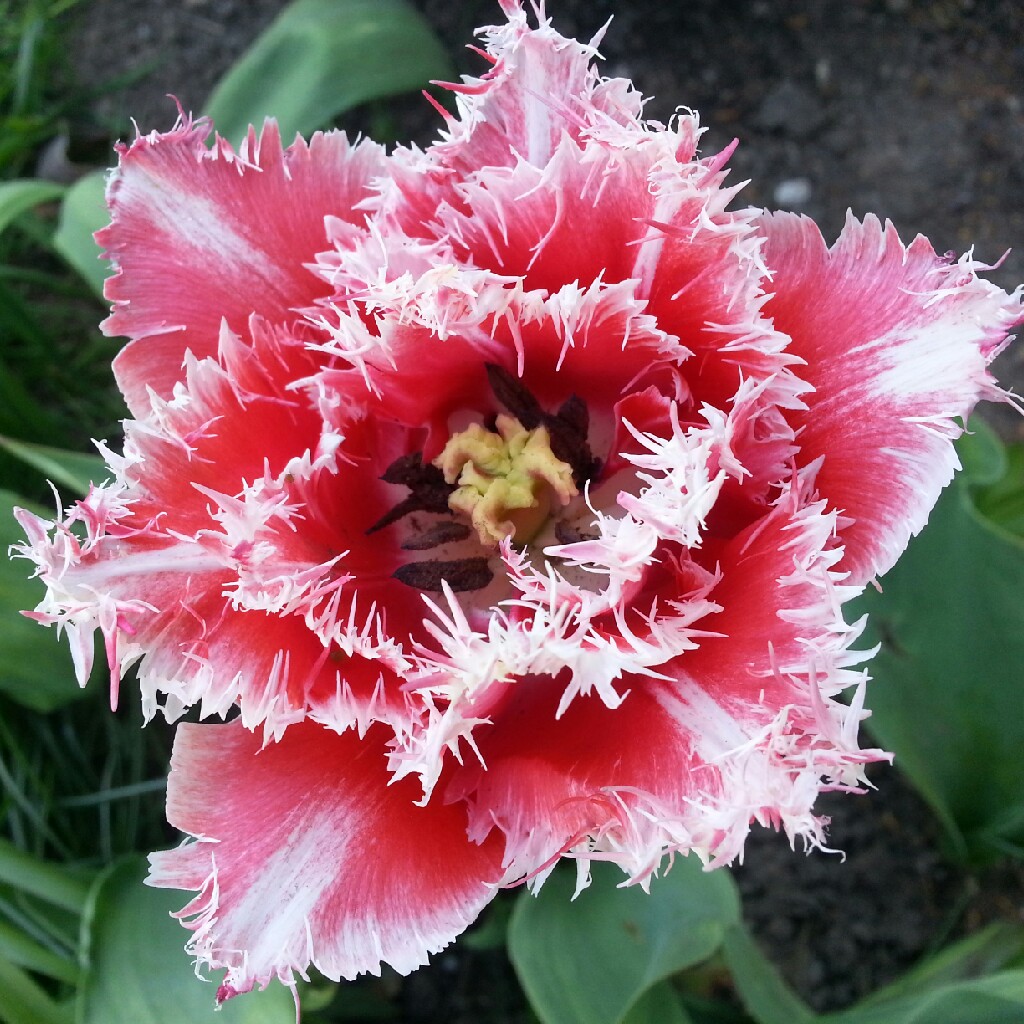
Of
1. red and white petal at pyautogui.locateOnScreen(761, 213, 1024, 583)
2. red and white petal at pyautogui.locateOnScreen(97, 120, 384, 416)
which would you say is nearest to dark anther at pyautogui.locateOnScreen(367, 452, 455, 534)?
red and white petal at pyautogui.locateOnScreen(97, 120, 384, 416)

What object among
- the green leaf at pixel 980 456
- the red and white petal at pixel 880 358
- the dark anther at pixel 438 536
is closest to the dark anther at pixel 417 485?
the dark anther at pixel 438 536

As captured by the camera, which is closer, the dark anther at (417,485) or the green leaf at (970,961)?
the dark anther at (417,485)

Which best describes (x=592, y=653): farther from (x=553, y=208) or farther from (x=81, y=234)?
(x=81, y=234)

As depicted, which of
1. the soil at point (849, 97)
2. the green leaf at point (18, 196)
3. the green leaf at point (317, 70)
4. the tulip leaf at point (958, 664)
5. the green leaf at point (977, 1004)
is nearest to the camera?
the green leaf at point (977, 1004)

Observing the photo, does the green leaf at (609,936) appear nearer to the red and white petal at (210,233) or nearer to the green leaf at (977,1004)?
the green leaf at (977,1004)

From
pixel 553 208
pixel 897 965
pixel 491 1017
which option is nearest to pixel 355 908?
pixel 553 208

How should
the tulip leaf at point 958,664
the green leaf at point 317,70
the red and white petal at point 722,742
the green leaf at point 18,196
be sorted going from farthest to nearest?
the green leaf at point 317,70 → the green leaf at point 18,196 → the tulip leaf at point 958,664 → the red and white petal at point 722,742

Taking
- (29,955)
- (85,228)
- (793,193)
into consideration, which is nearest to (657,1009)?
(29,955)
